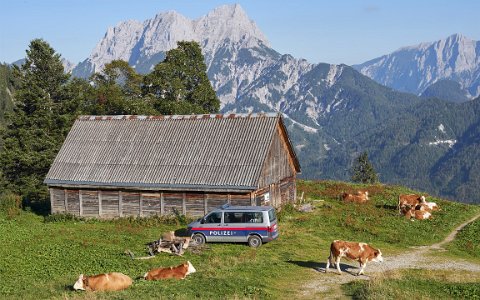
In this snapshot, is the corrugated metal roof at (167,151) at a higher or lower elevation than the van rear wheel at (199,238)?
higher

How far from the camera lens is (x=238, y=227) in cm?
2922

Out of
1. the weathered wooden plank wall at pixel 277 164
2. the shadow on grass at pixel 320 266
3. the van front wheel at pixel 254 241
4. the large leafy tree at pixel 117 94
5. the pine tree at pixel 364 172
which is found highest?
the large leafy tree at pixel 117 94

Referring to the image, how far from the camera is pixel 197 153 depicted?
38219mm

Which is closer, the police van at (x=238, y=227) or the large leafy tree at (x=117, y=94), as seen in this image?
the police van at (x=238, y=227)

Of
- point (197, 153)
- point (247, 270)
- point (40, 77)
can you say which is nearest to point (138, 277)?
point (247, 270)

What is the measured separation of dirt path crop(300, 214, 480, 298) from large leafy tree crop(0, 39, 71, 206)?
38.9 meters

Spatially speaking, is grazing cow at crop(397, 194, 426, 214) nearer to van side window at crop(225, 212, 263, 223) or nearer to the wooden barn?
the wooden barn

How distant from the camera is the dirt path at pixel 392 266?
2181 cm

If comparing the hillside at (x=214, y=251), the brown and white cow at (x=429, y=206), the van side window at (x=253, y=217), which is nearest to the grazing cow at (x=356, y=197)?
the hillside at (x=214, y=251)

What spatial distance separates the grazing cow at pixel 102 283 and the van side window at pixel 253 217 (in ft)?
34.0

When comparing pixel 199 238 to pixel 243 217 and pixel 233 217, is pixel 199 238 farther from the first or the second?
pixel 243 217

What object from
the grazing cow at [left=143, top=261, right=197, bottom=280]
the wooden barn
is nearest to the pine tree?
the wooden barn

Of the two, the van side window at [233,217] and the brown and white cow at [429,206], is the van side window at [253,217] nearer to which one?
the van side window at [233,217]

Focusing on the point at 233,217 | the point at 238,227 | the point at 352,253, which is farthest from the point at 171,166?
the point at 352,253
